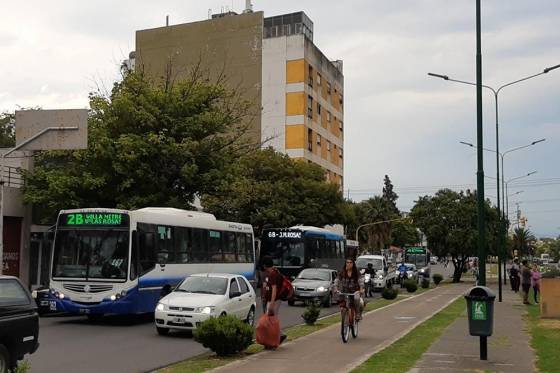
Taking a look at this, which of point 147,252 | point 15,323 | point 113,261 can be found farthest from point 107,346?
point 15,323

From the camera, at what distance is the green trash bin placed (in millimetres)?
11523

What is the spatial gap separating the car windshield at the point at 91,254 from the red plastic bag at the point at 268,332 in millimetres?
6436

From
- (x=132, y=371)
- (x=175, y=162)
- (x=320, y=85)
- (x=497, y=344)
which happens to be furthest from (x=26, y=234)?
(x=320, y=85)

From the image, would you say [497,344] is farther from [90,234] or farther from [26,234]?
[26,234]

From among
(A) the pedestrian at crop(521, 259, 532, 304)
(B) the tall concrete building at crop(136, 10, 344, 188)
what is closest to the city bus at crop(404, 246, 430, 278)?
(B) the tall concrete building at crop(136, 10, 344, 188)

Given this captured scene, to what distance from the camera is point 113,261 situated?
18.1 meters

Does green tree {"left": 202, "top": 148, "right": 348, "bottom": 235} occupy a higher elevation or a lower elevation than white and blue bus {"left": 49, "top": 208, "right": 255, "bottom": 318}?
higher

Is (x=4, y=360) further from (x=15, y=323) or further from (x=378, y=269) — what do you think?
(x=378, y=269)

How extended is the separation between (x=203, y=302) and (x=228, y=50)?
44.7 metres

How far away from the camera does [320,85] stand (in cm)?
6091

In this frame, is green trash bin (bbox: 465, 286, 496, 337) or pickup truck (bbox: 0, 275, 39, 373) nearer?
pickup truck (bbox: 0, 275, 39, 373)

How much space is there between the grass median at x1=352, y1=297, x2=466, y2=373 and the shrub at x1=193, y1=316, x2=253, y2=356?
2.27 m

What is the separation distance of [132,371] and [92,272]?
766 centimetres

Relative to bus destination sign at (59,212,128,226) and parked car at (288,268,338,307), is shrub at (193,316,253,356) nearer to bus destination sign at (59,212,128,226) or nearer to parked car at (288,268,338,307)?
bus destination sign at (59,212,128,226)
